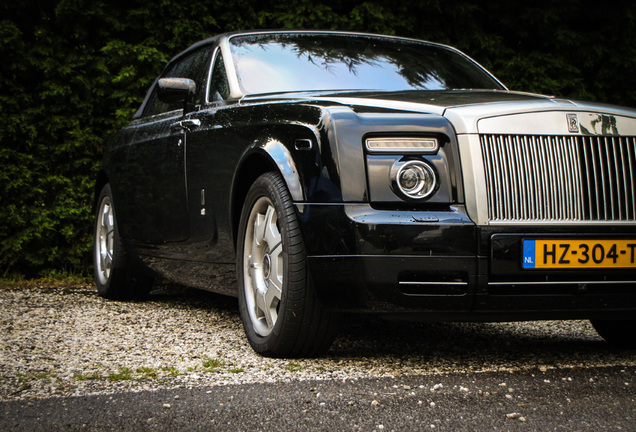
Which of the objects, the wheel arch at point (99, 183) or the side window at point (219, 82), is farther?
the wheel arch at point (99, 183)

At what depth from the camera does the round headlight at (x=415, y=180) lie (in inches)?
125

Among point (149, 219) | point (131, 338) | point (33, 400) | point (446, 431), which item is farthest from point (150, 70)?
point (446, 431)

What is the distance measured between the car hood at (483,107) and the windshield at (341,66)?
0.68m

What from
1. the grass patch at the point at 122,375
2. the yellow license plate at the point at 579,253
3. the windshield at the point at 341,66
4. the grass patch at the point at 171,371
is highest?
the windshield at the point at 341,66

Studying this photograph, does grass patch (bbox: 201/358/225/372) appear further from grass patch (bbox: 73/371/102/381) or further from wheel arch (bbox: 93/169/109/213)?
wheel arch (bbox: 93/169/109/213)

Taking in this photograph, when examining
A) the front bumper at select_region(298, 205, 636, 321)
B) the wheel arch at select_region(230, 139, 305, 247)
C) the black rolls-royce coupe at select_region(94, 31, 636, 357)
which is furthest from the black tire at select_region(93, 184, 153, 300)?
the front bumper at select_region(298, 205, 636, 321)

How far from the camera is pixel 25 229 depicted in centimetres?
656

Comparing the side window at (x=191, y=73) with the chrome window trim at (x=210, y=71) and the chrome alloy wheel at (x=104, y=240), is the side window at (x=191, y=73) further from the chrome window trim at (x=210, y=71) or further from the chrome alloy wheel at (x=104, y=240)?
the chrome alloy wheel at (x=104, y=240)

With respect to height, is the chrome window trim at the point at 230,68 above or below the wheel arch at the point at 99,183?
above

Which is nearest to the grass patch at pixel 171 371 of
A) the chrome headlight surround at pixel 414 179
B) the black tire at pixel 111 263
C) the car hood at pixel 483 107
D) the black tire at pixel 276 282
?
the black tire at pixel 276 282

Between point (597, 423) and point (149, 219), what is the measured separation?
3.18m

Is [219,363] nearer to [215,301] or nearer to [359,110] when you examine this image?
[359,110]

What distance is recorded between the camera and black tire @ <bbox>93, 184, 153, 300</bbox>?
571 centimetres

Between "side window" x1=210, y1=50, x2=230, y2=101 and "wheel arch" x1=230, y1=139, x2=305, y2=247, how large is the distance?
0.70 meters
